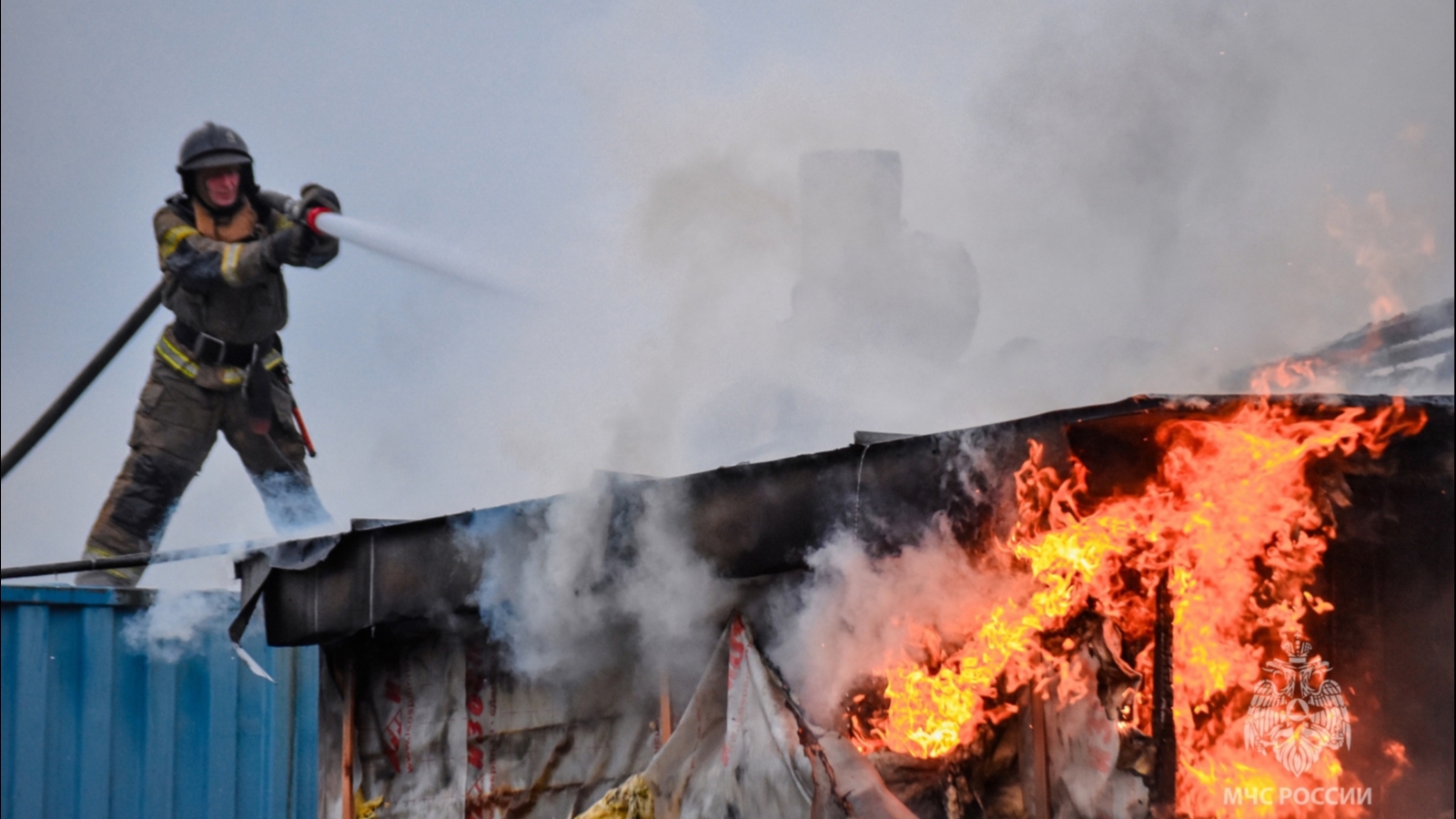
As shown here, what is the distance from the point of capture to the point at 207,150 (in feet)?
29.1

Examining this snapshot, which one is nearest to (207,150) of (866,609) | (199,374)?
(199,374)

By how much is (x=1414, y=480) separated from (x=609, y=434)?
11.3ft

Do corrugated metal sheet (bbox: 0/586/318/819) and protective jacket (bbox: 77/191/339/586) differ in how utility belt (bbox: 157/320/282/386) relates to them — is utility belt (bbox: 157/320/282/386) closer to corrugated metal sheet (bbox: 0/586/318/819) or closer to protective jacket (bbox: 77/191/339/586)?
protective jacket (bbox: 77/191/339/586)

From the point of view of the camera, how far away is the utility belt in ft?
29.5

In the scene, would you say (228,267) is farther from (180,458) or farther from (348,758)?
(348,758)

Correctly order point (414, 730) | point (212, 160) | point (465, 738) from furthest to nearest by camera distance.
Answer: point (212, 160) → point (414, 730) → point (465, 738)

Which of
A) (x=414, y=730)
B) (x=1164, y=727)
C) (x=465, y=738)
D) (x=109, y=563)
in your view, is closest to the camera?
(x=1164, y=727)

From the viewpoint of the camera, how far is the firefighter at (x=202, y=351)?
8.83 meters

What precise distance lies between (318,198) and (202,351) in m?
1.47

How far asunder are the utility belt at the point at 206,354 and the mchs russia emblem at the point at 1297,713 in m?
6.66

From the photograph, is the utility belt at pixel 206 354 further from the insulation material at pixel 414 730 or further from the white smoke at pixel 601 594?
the white smoke at pixel 601 594

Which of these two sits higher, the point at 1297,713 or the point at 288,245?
the point at 288,245

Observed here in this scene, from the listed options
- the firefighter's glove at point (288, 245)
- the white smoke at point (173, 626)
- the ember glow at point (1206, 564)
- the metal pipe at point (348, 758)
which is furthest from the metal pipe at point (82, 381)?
the ember glow at point (1206, 564)

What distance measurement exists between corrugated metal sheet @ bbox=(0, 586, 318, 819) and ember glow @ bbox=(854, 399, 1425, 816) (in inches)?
210
